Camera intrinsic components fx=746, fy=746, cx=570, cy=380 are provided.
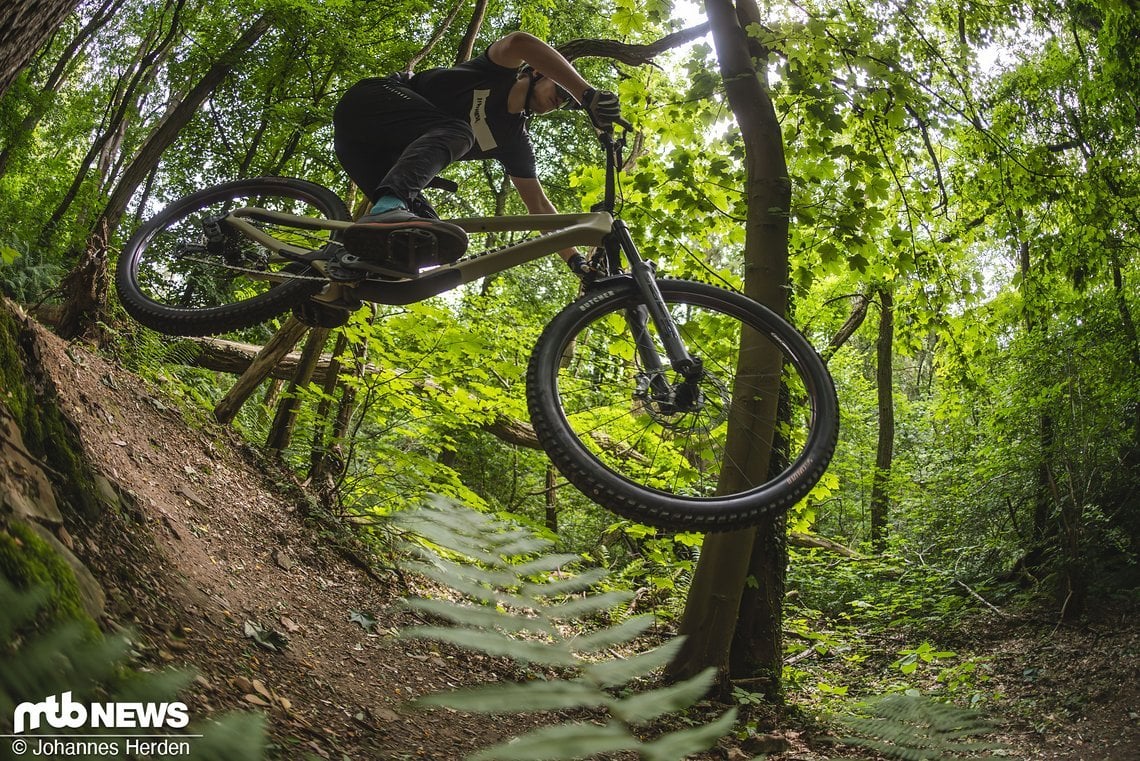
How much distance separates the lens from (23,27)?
2.34 m

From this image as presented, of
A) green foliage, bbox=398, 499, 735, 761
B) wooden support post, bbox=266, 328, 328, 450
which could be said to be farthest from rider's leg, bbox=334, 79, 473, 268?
wooden support post, bbox=266, 328, 328, 450

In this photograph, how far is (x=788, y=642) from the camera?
7.28 metres

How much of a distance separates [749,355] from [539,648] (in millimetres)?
3549

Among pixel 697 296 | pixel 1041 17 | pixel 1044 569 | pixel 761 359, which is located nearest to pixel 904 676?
pixel 1044 569

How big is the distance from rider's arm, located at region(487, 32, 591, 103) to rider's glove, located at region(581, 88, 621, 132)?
0.06m

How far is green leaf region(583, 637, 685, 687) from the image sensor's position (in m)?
0.83

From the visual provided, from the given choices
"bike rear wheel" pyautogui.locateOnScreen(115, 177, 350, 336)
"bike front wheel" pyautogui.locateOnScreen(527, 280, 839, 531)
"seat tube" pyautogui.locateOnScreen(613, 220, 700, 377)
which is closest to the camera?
"bike front wheel" pyautogui.locateOnScreen(527, 280, 839, 531)

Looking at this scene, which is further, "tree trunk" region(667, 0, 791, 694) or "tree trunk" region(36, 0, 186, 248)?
"tree trunk" region(36, 0, 186, 248)

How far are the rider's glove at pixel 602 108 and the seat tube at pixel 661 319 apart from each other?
518 millimetres

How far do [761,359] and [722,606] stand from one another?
1.47 metres

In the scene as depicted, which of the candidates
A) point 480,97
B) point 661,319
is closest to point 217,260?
point 480,97

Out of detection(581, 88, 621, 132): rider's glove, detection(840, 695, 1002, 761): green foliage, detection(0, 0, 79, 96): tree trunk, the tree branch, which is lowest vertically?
detection(840, 695, 1002, 761): green foliage

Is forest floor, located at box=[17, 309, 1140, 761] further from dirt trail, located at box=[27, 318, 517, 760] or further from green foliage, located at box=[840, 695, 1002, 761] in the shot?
green foliage, located at box=[840, 695, 1002, 761]

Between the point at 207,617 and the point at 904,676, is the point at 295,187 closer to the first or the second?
the point at 207,617
